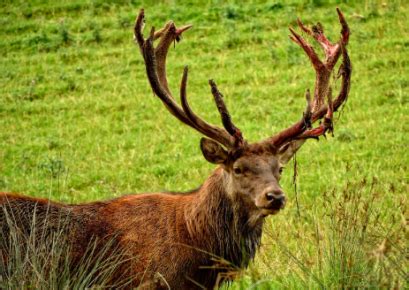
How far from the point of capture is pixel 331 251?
646 centimetres

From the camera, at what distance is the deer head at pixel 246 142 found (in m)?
7.15

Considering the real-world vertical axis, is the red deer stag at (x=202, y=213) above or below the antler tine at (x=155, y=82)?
below

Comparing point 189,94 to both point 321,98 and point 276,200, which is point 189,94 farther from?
point 276,200

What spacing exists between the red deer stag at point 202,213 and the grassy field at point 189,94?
23.4 inches

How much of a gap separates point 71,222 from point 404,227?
2532 mm

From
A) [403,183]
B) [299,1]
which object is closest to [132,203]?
[403,183]

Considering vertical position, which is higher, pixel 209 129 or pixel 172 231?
pixel 209 129

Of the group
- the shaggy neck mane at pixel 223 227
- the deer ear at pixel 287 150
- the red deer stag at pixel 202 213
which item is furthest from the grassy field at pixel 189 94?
the deer ear at pixel 287 150

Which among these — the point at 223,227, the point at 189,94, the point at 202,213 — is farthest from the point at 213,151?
the point at 189,94

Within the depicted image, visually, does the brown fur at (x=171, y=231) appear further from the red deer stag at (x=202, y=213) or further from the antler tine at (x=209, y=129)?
the antler tine at (x=209, y=129)

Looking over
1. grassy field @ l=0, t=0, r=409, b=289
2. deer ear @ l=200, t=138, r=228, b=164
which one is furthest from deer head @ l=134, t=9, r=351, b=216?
grassy field @ l=0, t=0, r=409, b=289

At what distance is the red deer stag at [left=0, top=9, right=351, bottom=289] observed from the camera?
7.11 metres

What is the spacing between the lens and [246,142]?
7.46m

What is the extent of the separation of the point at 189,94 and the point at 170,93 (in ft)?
25.7
